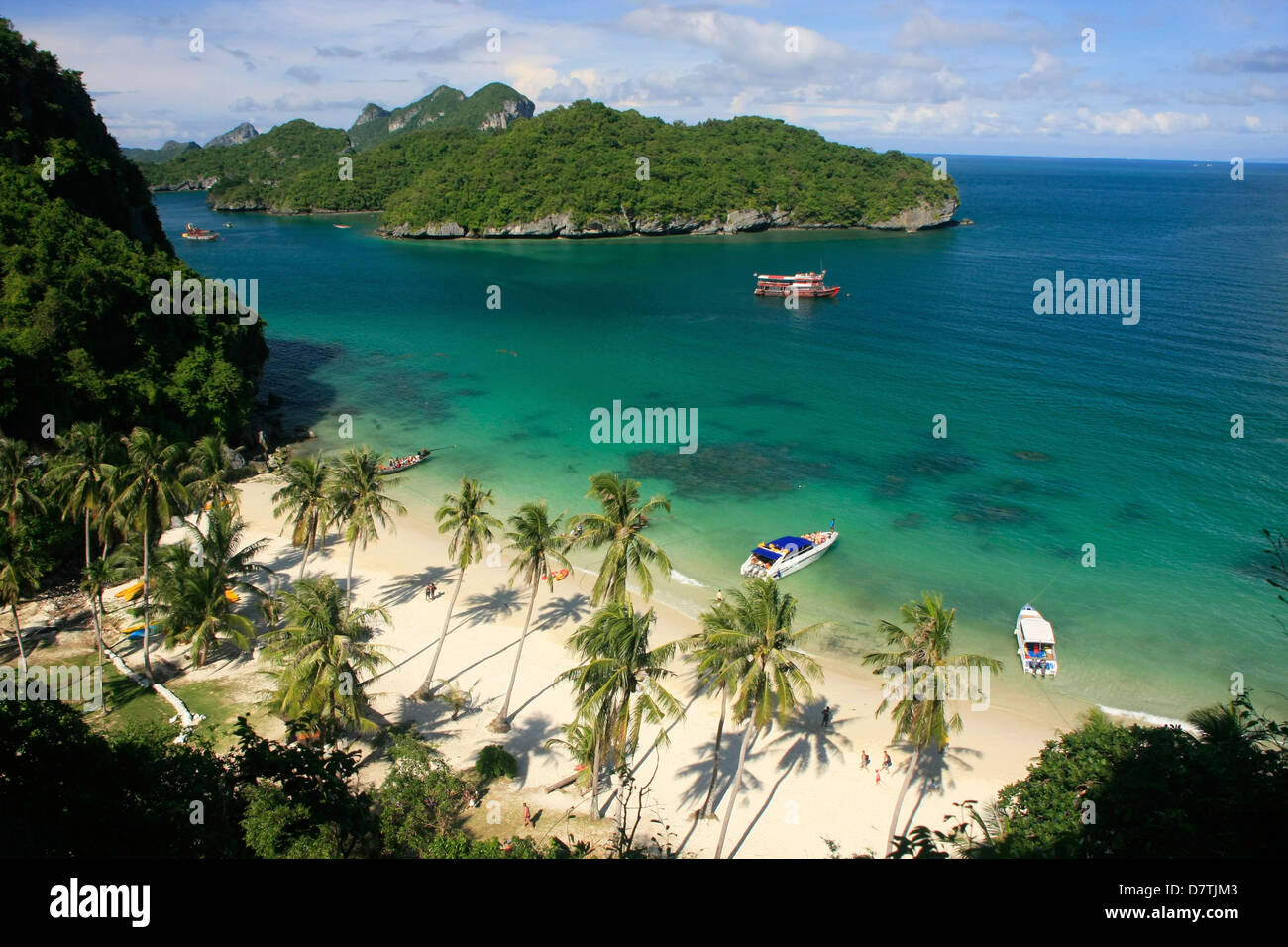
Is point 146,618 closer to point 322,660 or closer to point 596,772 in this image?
point 322,660

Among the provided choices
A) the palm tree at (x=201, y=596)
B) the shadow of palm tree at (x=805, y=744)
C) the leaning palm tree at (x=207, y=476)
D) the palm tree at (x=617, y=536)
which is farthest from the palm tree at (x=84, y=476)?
the shadow of palm tree at (x=805, y=744)

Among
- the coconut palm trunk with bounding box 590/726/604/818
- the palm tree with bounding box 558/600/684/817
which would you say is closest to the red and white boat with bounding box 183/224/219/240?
the coconut palm trunk with bounding box 590/726/604/818

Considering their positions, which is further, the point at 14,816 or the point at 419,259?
the point at 419,259

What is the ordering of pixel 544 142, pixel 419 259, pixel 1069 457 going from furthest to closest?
1. pixel 544 142
2. pixel 419 259
3. pixel 1069 457

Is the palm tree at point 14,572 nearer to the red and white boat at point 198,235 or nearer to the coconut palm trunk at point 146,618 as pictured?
the coconut palm trunk at point 146,618

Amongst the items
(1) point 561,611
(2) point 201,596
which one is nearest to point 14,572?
(2) point 201,596

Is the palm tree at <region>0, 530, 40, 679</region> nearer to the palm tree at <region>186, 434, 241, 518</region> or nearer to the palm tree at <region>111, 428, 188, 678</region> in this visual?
the palm tree at <region>111, 428, 188, 678</region>
